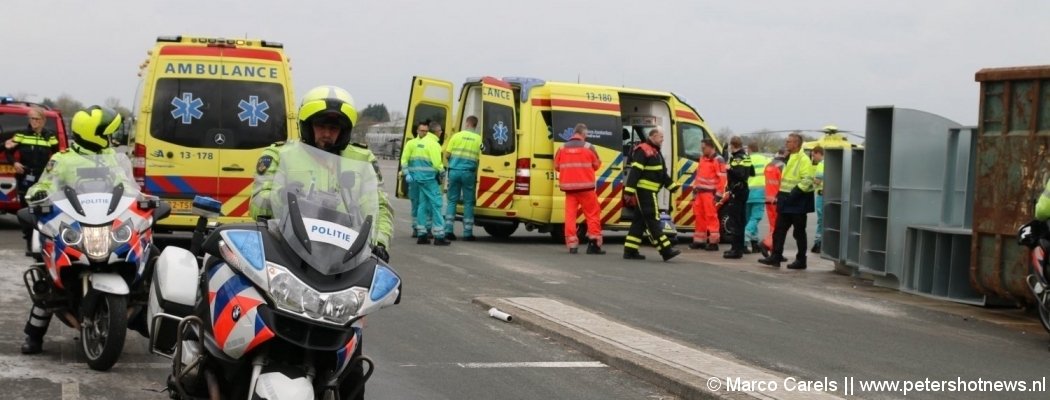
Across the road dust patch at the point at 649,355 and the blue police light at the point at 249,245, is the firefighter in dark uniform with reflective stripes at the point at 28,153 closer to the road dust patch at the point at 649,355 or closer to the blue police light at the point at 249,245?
the road dust patch at the point at 649,355

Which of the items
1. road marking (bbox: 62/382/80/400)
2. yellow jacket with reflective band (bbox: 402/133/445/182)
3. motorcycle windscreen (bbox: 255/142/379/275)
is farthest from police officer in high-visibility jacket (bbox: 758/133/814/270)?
motorcycle windscreen (bbox: 255/142/379/275)

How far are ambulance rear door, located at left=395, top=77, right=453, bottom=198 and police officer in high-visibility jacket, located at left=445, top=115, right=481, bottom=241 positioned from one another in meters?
0.52

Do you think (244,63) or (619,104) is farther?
(619,104)

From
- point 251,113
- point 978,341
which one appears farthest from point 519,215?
point 978,341

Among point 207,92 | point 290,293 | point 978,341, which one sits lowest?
point 978,341

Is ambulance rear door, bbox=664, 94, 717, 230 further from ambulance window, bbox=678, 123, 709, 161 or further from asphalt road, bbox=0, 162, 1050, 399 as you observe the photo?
asphalt road, bbox=0, 162, 1050, 399

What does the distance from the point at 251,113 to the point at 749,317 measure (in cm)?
646

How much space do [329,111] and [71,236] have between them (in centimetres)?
285

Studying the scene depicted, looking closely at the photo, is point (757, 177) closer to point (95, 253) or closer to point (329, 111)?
point (95, 253)

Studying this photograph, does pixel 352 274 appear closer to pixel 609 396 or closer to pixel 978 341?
pixel 609 396

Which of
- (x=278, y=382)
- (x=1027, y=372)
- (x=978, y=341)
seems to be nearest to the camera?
(x=278, y=382)

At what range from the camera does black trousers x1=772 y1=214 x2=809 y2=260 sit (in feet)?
54.4

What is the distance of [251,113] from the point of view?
14938mm

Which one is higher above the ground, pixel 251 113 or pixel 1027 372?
pixel 251 113
